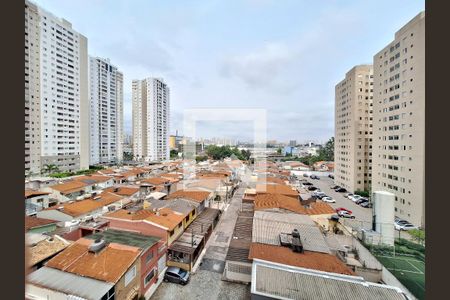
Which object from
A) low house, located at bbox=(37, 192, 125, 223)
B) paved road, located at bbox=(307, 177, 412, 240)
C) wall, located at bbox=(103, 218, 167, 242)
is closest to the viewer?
wall, located at bbox=(103, 218, 167, 242)

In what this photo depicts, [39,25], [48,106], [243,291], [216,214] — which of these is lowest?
[243,291]

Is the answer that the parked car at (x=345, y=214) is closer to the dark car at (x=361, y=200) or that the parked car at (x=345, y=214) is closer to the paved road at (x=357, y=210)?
the paved road at (x=357, y=210)

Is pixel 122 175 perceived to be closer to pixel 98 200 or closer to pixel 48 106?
pixel 98 200

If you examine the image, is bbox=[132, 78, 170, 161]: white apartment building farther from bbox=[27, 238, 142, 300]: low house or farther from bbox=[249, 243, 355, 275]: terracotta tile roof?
bbox=[249, 243, 355, 275]: terracotta tile roof

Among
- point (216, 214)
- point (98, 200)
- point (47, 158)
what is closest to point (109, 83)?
point (47, 158)

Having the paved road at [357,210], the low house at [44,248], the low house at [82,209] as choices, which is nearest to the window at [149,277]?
the low house at [44,248]

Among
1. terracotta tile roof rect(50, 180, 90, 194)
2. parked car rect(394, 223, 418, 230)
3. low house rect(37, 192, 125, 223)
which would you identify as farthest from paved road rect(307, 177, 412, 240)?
terracotta tile roof rect(50, 180, 90, 194)

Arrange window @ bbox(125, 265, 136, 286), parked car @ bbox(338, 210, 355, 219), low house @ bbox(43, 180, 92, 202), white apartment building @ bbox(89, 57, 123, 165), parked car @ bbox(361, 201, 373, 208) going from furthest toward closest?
white apartment building @ bbox(89, 57, 123, 165)
parked car @ bbox(361, 201, 373, 208)
low house @ bbox(43, 180, 92, 202)
parked car @ bbox(338, 210, 355, 219)
window @ bbox(125, 265, 136, 286)

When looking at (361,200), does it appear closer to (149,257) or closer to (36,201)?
(149,257)
